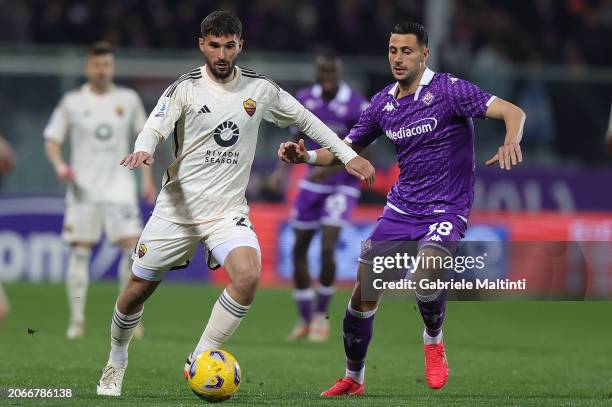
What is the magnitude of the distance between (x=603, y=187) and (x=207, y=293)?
20.9 feet

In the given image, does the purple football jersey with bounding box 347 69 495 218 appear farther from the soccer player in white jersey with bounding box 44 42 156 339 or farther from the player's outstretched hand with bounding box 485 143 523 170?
the soccer player in white jersey with bounding box 44 42 156 339

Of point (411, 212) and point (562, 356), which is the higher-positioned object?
point (411, 212)

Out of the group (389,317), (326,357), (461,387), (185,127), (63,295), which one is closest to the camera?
(185,127)

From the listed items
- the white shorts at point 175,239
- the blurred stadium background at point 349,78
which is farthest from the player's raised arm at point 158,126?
the blurred stadium background at point 349,78

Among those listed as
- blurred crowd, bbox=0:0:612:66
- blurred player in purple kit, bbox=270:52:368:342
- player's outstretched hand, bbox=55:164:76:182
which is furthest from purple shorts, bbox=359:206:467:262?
blurred crowd, bbox=0:0:612:66

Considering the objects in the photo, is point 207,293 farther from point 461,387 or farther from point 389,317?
point 461,387

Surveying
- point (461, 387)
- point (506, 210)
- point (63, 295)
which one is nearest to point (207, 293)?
point (63, 295)

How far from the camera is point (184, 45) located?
20.5 m

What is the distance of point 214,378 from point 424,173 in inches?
79.4

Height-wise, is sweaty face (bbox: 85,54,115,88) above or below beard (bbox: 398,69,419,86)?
below

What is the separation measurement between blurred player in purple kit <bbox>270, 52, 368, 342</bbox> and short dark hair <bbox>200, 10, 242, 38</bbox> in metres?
4.62

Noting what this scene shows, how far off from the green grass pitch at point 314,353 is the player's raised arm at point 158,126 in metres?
1.43

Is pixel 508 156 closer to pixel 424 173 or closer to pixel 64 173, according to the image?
pixel 424 173

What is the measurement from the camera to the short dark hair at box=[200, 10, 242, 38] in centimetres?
769
